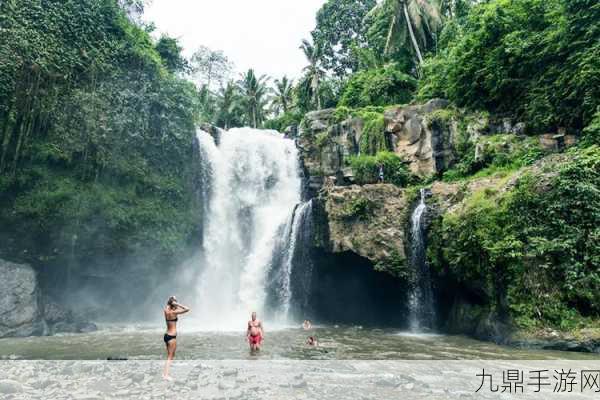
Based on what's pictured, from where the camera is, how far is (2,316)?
50.4 ft

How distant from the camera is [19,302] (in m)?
15.9

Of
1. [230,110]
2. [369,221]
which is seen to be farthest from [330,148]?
[230,110]

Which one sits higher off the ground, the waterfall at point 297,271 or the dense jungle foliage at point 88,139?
the dense jungle foliage at point 88,139

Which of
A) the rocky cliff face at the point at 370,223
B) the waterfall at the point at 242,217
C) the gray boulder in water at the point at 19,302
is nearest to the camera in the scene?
the gray boulder in water at the point at 19,302

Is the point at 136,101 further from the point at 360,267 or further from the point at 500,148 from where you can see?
the point at 500,148

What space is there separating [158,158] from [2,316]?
9.97m

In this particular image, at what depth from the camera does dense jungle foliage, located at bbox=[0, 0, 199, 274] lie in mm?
18000

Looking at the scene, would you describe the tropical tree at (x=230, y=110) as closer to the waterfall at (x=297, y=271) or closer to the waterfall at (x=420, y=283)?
the waterfall at (x=297, y=271)

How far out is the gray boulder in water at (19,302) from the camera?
50.5 feet

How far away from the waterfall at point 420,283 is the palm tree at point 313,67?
2632cm

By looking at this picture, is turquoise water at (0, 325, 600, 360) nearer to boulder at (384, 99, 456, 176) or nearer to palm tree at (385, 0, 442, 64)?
boulder at (384, 99, 456, 176)

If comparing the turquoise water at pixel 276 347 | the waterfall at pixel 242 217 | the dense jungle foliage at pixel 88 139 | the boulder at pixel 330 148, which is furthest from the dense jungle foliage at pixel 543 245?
the dense jungle foliage at pixel 88 139

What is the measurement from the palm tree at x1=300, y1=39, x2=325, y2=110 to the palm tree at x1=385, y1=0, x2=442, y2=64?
10184 millimetres

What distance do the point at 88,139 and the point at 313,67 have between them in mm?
27593
